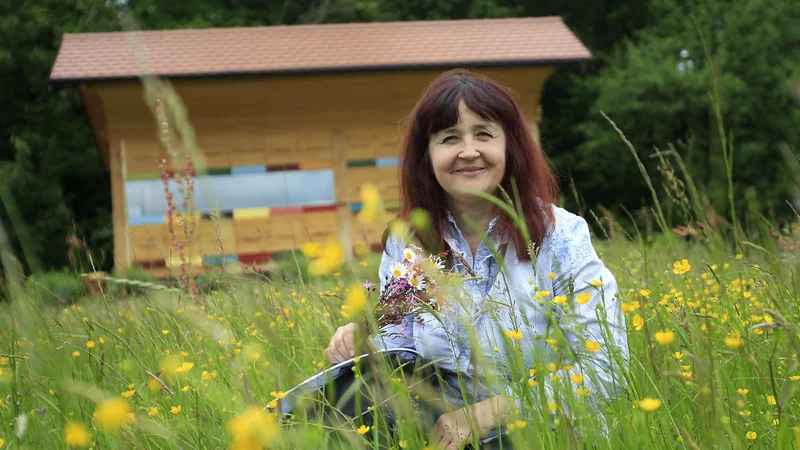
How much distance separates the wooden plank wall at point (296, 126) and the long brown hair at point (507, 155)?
9.38 meters

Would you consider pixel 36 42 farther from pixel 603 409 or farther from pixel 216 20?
pixel 603 409

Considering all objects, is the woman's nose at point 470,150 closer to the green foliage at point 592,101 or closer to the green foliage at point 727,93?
the green foliage at point 592,101

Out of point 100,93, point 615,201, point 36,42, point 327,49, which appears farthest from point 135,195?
point 615,201

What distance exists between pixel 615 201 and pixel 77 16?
552 inches

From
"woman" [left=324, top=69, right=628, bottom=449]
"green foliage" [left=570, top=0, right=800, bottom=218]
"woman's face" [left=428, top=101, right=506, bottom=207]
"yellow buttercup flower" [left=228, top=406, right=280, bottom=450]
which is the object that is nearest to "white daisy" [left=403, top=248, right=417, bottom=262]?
"woman" [left=324, top=69, right=628, bottom=449]

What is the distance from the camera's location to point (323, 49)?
12398 mm

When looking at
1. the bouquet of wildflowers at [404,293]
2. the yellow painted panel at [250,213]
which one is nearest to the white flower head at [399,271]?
→ the bouquet of wildflowers at [404,293]

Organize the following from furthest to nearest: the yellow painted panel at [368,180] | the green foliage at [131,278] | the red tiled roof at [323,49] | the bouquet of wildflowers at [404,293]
A: the yellow painted panel at [368,180]
the red tiled roof at [323,49]
the green foliage at [131,278]
the bouquet of wildflowers at [404,293]

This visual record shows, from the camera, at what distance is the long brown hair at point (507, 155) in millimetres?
2244

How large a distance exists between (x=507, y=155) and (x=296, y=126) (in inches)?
403

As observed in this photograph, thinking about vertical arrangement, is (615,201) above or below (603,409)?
below

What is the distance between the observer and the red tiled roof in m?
11.6

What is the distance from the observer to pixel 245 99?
40.6 ft

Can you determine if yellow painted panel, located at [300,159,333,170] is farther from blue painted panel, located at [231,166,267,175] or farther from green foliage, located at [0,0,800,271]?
green foliage, located at [0,0,800,271]
